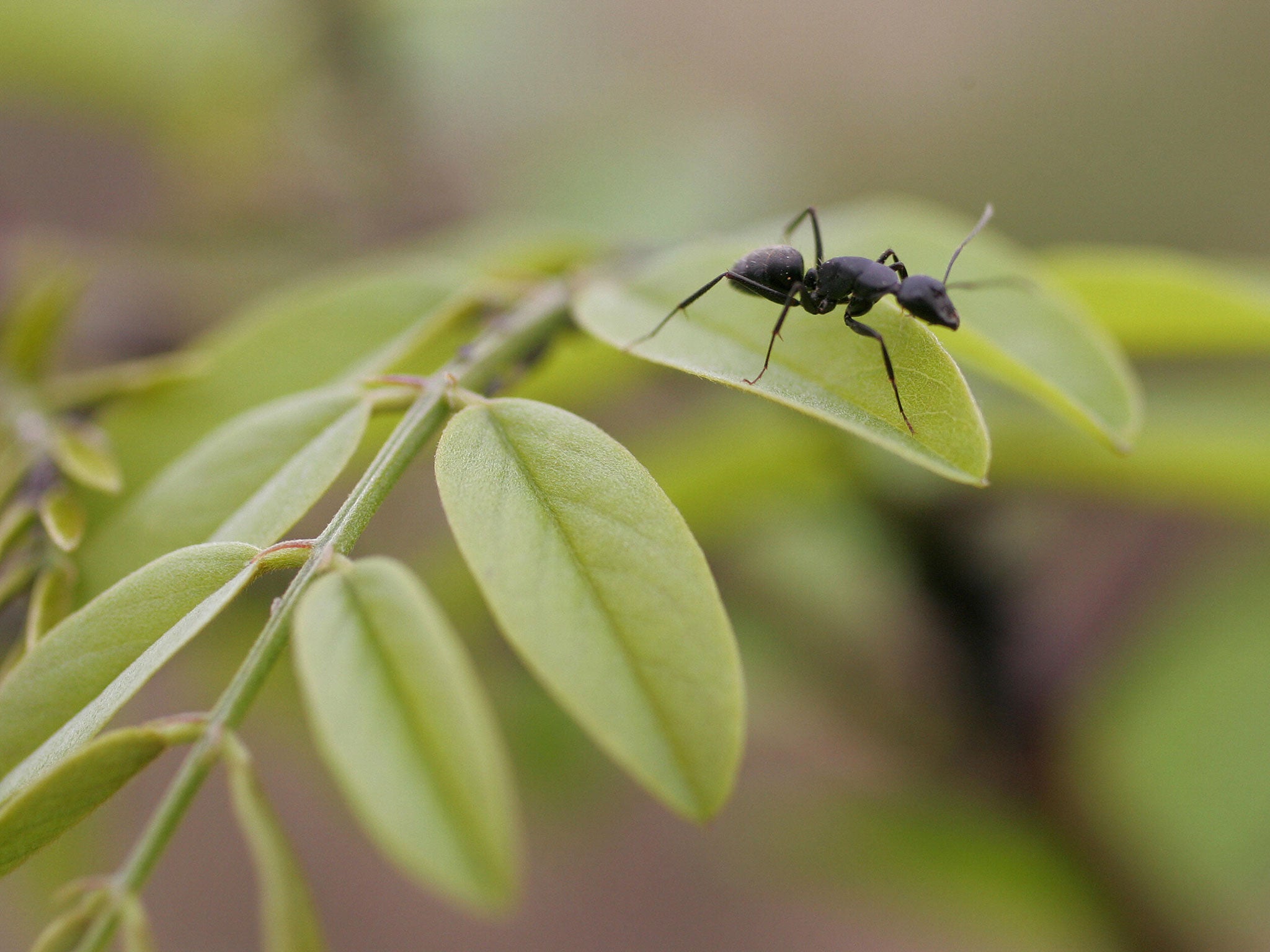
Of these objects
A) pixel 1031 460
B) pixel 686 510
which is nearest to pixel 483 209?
pixel 686 510

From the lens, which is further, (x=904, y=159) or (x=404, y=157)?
(x=904, y=159)

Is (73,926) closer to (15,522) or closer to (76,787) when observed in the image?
(76,787)

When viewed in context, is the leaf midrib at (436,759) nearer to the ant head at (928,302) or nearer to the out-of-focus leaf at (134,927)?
the out-of-focus leaf at (134,927)

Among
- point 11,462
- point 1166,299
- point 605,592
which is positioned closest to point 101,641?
point 605,592

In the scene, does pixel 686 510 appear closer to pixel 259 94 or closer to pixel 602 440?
pixel 602 440

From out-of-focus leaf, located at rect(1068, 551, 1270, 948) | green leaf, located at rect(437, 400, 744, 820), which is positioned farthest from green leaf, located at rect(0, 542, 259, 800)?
out-of-focus leaf, located at rect(1068, 551, 1270, 948)

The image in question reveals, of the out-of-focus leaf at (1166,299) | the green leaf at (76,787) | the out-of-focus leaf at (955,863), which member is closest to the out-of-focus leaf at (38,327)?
the green leaf at (76,787)

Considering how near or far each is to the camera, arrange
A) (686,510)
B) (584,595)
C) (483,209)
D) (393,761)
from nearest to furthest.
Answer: (393,761)
(584,595)
(686,510)
(483,209)

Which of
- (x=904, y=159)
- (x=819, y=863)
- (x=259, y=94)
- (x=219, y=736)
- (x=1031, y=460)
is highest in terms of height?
(x=259, y=94)
